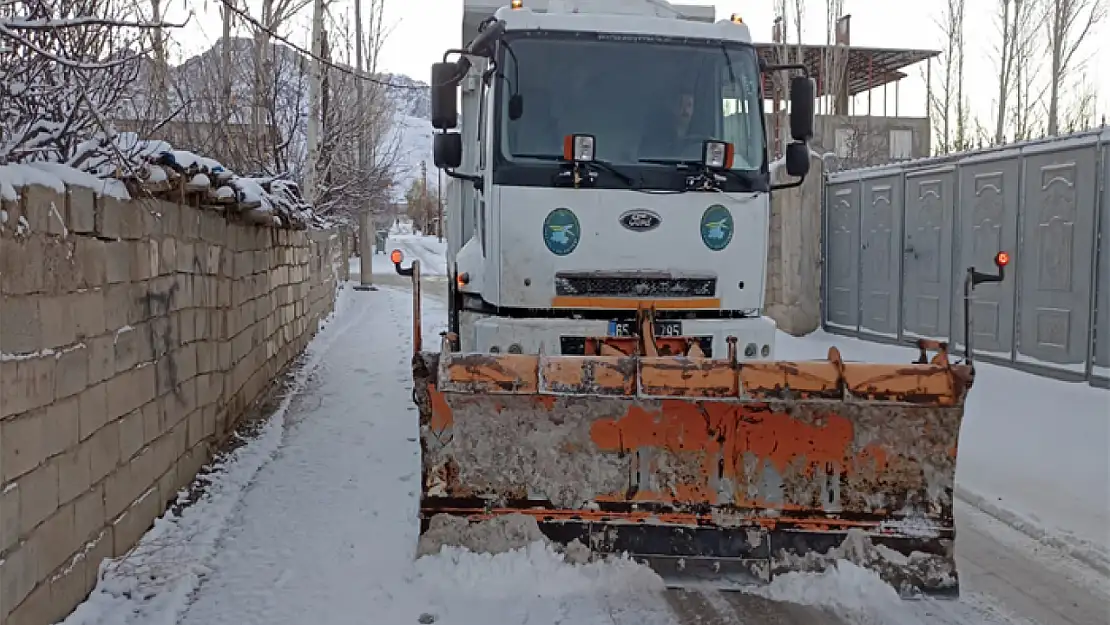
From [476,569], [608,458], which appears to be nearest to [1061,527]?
[608,458]

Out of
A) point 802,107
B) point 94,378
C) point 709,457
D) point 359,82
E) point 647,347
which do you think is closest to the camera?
point 94,378

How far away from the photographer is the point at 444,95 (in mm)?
5914

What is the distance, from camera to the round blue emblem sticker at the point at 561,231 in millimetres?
A: 5656

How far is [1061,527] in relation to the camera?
543 centimetres

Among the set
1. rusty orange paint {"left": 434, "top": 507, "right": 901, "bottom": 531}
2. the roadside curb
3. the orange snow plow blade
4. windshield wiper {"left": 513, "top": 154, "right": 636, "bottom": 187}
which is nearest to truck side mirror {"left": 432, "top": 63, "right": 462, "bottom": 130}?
windshield wiper {"left": 513, "top": 154, "right": 636, "bottom": 187}

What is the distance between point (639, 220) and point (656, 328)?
2.13 feet

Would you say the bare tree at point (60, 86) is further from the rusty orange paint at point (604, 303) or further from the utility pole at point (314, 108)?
the utility pole at point (314, 108)

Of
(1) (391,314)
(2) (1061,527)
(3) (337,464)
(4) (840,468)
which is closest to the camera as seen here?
(4) (840,468)

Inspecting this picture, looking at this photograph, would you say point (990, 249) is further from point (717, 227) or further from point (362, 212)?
point (362, 212)

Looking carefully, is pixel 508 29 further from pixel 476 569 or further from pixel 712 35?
pixel 476 569

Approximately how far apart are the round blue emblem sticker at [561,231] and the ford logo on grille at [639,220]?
285 mm

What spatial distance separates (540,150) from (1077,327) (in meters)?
6.25

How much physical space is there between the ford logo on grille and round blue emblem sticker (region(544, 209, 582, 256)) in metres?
0.29

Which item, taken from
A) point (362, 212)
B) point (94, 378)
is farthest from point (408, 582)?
point (362, 212)
